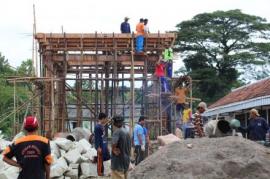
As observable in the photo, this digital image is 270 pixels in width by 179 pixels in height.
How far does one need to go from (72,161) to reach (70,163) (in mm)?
89

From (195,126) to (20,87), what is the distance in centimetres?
4380

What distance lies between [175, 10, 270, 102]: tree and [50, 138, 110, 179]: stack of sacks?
89.2 feet

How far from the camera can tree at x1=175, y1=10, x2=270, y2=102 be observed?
149 ft

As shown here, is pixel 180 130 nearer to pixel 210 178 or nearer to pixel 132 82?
pixel 132 82

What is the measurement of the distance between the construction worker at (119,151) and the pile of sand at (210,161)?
47.7 inches

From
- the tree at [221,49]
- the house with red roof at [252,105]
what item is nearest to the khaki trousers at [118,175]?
the house with red roof at [252,105]

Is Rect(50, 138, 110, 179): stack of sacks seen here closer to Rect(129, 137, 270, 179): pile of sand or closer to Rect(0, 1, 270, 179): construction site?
Rect(0, 1, 270, 179): construction site

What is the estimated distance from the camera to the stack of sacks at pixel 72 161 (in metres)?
16.9

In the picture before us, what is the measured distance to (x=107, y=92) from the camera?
2564 cm

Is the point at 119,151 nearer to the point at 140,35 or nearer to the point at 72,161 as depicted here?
the point at 72,161

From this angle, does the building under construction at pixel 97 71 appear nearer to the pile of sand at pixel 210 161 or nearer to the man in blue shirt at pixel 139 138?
the man in blue shirt at pixel 139 138

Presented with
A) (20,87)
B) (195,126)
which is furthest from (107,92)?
(20,87)

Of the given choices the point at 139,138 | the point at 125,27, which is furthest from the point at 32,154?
the point at 125,27

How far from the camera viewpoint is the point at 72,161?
58.0ft
